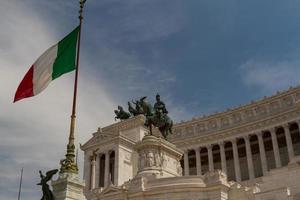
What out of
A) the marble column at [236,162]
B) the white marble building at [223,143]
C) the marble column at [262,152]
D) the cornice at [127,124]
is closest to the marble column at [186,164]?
the white marble building at [223,143]

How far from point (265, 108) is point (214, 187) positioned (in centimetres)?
4313

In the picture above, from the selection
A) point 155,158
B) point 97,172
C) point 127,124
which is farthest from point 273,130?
point 155,158

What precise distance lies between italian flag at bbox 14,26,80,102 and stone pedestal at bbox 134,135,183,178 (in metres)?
20.6

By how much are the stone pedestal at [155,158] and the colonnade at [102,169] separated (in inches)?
1030

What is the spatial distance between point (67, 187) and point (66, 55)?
25.5 feet

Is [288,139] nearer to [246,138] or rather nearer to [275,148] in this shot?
[275,148]

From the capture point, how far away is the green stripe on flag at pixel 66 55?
842 inches

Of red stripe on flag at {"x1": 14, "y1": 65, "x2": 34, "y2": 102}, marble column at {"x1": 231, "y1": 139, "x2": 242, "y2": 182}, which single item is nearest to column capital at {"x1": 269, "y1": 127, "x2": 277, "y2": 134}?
marble column at {"x1": 231, "y1": 139, "x2": 242, "y2": 182}

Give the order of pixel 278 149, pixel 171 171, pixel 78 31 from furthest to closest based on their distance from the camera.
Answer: pixel 278 149
pixel 171 171
pixel 78 31

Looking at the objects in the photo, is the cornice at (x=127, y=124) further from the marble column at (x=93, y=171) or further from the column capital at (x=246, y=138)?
the column capital at (x=246, y=138)

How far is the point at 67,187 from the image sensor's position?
16.8m

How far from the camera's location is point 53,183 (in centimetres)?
1745

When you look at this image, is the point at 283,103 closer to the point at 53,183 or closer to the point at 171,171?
the point at 171,171

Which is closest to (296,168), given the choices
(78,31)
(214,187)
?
(214,187)
